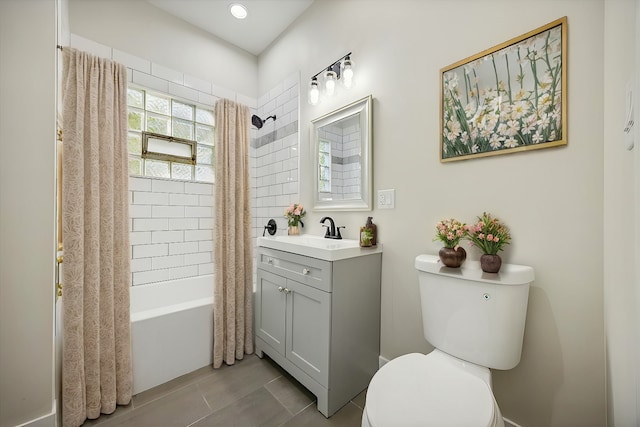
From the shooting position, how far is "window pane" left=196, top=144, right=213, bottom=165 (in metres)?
2.42

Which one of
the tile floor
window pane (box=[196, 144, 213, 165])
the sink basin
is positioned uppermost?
window pane (box=[196, 144, 213, 165])

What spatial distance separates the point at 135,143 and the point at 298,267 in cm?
173

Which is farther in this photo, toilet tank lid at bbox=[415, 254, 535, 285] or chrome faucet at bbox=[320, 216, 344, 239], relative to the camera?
chrome faucet at bbox=[320, 216, 344, 239]

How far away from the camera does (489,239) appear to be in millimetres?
1121

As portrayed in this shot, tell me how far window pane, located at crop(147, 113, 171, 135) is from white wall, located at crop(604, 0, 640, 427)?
2.70 meters

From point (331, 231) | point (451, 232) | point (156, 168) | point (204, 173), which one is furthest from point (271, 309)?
point (156, 168)

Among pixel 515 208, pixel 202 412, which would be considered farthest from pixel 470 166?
pixel 202 412

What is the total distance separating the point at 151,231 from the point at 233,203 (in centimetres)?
72

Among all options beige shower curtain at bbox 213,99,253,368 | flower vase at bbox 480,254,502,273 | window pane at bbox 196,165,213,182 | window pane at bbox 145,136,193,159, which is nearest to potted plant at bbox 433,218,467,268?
flower vase at bbox 480,254,502,273

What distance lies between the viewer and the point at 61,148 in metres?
1.58

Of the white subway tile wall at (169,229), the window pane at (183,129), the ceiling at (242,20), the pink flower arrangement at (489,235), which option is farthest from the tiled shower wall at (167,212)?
the pink flower arrangement at (489,235)

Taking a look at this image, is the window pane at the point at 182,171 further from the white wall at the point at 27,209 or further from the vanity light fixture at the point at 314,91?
the vanity light fixture at the point at 314,91

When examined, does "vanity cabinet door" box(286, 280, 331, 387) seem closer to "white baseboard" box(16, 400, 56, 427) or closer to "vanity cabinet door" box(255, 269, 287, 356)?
"vanity cabinet door" box(255, 269, 287, 356)

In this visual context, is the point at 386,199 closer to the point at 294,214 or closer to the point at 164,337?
the point at 294,214
